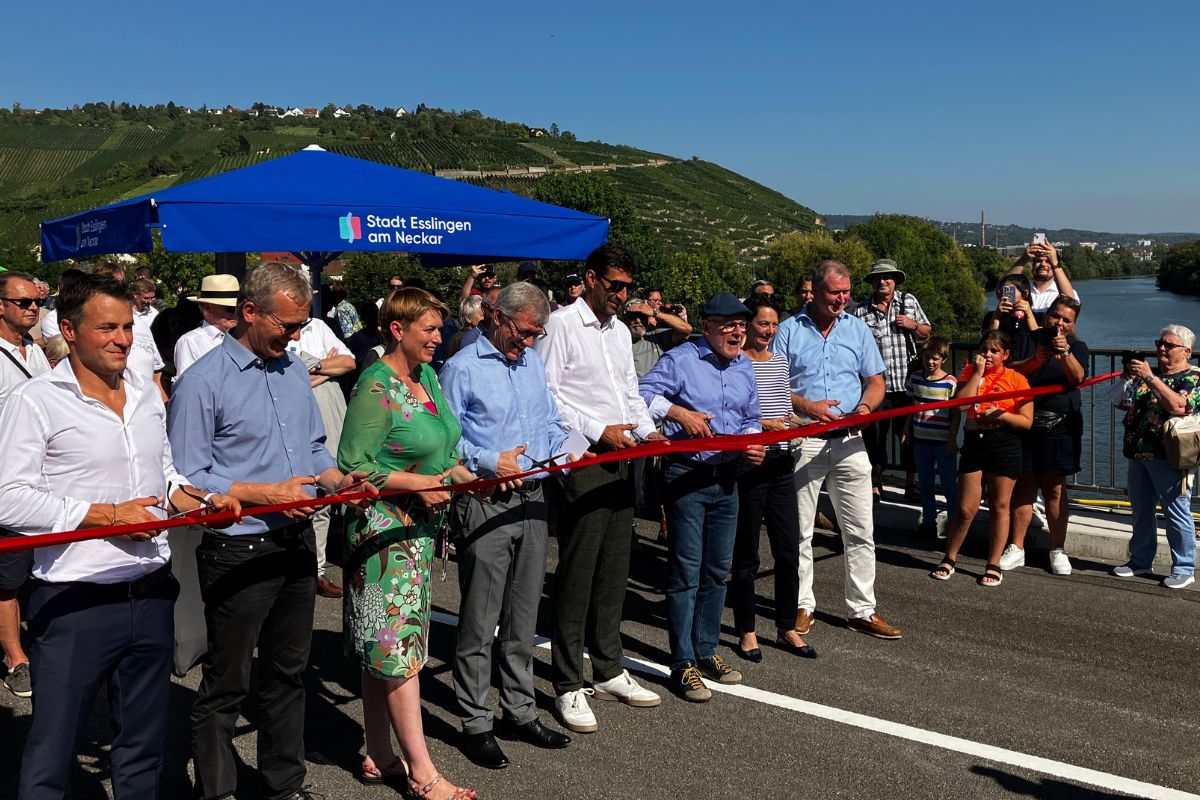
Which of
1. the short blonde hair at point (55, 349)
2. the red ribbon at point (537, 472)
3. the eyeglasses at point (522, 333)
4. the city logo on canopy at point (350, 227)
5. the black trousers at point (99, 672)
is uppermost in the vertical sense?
the city logo on canopy at point (350, 227)

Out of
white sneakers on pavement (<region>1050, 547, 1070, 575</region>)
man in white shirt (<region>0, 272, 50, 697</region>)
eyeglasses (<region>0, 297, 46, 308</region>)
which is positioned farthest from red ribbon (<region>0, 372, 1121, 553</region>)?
eyeglasses (<region>0, 297, 46, 308</region>)

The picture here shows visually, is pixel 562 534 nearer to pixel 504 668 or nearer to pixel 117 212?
pixel 504 668

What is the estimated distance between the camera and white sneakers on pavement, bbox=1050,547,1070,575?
24.6 ft

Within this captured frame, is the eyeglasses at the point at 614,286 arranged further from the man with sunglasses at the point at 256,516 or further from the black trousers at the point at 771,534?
the man with sunglasses at the point at 256,516

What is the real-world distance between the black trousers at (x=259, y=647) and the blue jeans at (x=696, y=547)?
2.04 meters

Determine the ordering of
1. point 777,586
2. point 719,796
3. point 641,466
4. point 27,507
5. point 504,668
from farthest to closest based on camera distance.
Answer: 1. point 641,466
2. point 777,586
3. point 504,668
4. point 719,796
5. point 27,507

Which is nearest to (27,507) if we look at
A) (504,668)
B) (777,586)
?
(504,668)

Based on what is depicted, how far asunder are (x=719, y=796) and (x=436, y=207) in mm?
4851

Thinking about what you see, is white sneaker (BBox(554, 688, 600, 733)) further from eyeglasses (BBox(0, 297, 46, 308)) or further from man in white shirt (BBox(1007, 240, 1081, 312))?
man in white shirt (BBox(1007, 240, 1081, 312))

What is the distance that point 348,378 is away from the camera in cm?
891

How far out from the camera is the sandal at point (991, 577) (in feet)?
23.9

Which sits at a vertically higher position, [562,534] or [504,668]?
[562,534]

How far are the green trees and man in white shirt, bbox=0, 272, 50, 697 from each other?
278 ft

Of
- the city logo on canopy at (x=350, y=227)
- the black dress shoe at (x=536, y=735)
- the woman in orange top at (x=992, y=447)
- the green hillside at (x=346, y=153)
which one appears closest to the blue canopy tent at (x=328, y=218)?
the city logo on canopy at (x=350, y=227)
